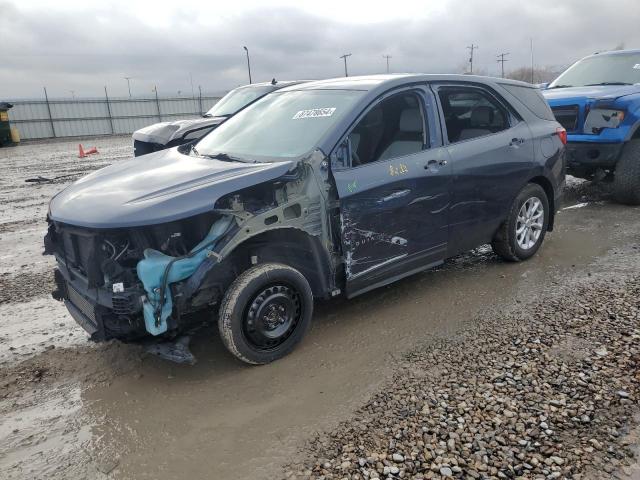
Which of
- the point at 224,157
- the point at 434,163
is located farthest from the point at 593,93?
the point at 224,157

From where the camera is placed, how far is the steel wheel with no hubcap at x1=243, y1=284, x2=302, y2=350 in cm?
322

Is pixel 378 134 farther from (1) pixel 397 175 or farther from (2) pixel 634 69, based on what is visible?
(2) pixel 634 69

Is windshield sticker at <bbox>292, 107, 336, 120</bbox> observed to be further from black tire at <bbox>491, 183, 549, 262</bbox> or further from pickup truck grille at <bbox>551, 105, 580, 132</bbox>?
pickup truck grille at <bbox>551, 105, 580, 132</bbox>

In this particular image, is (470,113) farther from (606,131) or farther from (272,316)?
(606,131)

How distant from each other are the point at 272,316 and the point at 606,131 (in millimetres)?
5681

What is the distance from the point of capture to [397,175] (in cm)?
376

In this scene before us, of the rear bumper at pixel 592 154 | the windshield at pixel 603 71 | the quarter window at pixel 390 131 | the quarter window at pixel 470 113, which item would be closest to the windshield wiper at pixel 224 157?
the quarter window at pixel 390 131

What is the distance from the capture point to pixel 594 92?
7.11 m

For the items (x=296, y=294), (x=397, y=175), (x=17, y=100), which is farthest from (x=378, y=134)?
(x=17, y=100)

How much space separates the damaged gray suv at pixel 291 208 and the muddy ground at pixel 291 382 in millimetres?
345

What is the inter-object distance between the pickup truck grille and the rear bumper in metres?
0.26

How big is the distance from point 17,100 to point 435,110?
31.4 meters

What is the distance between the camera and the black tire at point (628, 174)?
6.73m

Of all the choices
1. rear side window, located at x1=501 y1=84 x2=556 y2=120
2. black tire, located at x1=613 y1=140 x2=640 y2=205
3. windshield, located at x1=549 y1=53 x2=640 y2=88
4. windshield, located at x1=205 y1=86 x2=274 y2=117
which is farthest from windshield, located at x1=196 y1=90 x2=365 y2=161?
windshield, located at x1=549 y1=53 x2=640 y2=88
